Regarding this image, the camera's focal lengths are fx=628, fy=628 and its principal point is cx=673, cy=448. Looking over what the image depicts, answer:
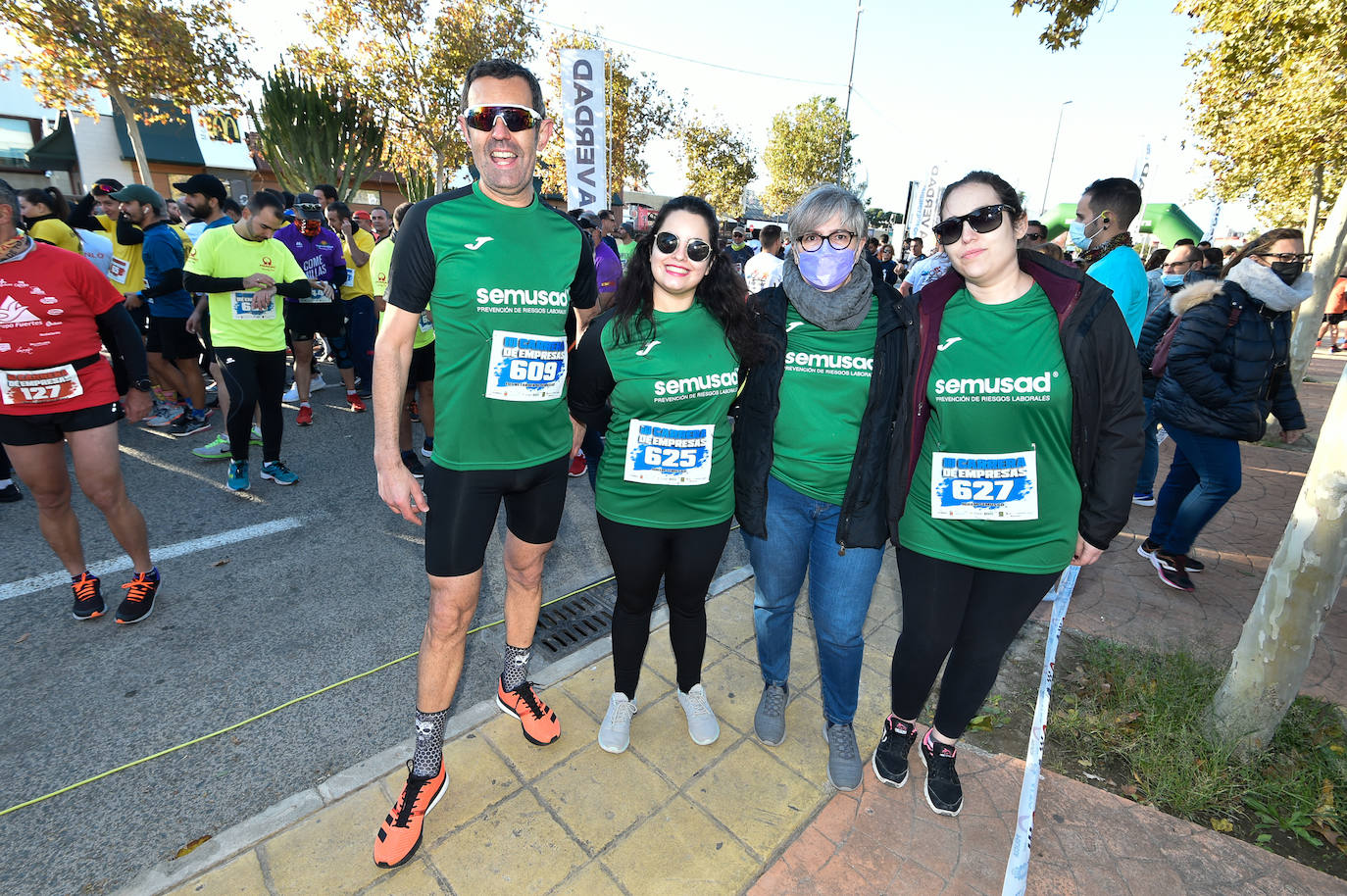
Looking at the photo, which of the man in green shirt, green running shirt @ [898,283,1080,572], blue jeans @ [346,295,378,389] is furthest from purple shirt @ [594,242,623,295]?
green running shirt @ [898,283,1080,572]

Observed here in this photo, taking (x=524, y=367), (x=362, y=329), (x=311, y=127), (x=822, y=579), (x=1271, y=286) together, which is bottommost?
(x=822, y=579)

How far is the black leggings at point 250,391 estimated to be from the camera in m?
4.72

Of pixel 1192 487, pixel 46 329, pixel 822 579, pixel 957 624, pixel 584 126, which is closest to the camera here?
pixel 957 624

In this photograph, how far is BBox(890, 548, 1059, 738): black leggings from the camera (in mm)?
2141

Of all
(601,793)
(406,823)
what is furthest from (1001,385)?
(406,823)

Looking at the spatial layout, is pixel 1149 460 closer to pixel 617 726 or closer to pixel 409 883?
pixel 617 726

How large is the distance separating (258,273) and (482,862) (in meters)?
4.48

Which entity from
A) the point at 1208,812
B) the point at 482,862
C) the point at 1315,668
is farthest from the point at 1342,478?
the point at 482,862

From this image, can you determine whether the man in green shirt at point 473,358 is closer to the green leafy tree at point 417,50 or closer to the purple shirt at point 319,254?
the purple shirt at point 319,254

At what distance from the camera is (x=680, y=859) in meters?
2.15

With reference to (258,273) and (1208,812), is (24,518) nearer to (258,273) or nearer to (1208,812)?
(258,273)

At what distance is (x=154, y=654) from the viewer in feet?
10.2

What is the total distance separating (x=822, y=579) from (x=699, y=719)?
2.81ft

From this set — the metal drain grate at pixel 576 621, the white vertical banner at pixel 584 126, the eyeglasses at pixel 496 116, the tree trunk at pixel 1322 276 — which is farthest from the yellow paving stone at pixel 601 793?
the tree trunk at pixel 1322 276
